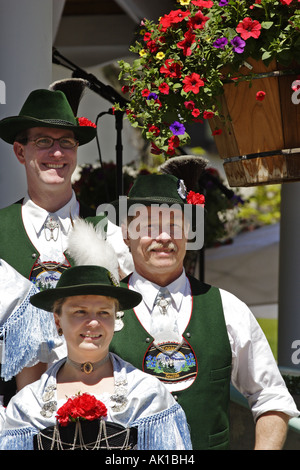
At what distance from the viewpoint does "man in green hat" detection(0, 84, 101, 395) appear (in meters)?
3.57

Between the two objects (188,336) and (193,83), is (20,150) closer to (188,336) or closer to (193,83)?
(193,83)

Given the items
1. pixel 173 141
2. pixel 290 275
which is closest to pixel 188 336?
pixel 173 141

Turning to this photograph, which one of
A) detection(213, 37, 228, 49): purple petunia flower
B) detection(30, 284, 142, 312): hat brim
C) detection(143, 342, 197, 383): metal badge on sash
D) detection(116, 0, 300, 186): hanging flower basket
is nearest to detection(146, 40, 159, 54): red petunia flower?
detection(116, 0, 300, 186): hanging flower basket

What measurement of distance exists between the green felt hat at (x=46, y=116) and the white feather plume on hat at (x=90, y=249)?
52cm

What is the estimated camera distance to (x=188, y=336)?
319cm

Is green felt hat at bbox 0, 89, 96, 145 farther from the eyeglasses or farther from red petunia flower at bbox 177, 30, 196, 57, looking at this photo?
red petunia flower at bbox 177, 30, 196, 57

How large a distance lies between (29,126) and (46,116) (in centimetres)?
8

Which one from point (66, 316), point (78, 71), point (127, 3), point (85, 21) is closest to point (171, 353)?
point (66, 316)

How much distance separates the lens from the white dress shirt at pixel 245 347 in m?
3.14

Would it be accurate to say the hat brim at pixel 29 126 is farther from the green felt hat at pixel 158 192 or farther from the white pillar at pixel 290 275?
the white pillar at pixel 290 275

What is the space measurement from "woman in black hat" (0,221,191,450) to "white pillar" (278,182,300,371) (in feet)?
8.91

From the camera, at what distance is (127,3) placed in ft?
20.9

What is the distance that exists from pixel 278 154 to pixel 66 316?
951mm
